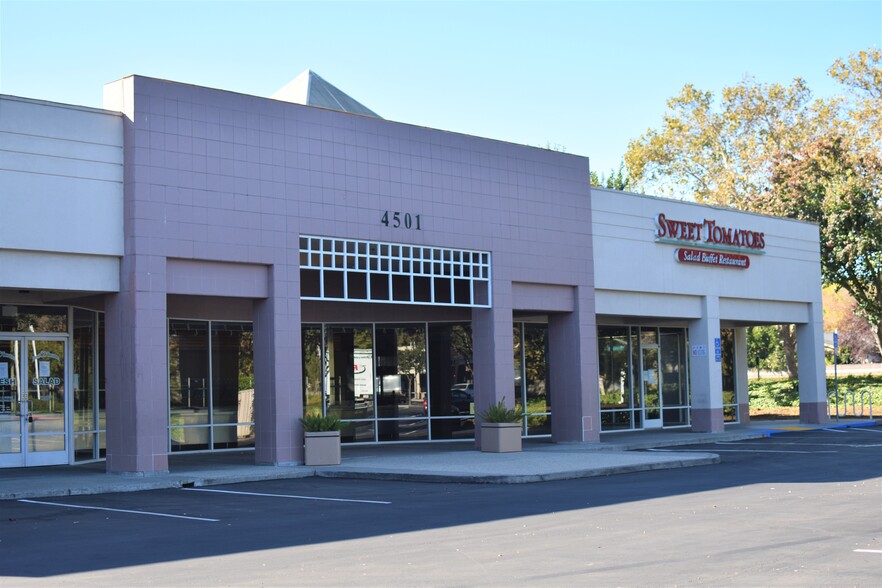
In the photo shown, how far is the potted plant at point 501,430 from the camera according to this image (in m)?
23.4

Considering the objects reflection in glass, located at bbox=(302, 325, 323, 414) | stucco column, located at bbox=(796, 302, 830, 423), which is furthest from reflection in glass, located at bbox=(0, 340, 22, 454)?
stucco column, located at bbox=(796, 302, 830, 423)

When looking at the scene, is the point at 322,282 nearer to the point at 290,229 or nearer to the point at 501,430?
the point at 290,229

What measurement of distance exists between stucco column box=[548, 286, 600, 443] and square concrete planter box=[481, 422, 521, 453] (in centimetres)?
312

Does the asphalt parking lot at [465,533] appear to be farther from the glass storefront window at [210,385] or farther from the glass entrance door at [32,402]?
the glass storefront window at [210,385]

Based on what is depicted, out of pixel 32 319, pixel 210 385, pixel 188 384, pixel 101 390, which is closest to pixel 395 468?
pixel 101 390

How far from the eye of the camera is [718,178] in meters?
54.5

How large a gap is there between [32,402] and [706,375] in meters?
18.8

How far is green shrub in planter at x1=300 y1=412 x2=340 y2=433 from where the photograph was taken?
20578 millimetres

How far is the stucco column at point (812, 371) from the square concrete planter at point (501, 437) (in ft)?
48.6

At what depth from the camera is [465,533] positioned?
11.5 m

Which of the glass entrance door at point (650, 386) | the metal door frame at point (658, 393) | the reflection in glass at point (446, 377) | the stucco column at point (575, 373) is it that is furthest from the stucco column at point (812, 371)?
the reflection in glass at point (446, 377)

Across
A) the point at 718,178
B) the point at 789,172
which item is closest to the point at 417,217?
the point at 789,172

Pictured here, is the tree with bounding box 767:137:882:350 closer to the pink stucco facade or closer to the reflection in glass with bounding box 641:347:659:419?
the reflection in glass with bounding box 641:347:659:419

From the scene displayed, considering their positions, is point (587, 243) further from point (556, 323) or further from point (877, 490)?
point (877, 490)
